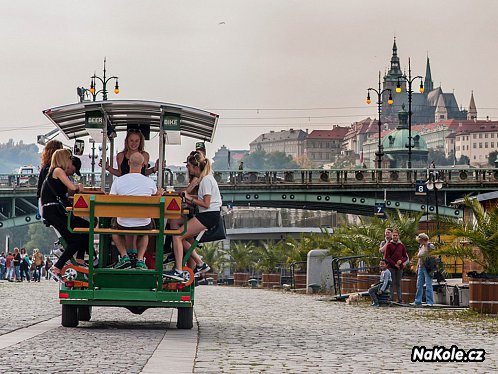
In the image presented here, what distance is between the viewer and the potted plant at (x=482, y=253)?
74.3 feet

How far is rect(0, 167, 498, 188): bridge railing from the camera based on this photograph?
93188 millimetres

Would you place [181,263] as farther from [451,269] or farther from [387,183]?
[387,183]

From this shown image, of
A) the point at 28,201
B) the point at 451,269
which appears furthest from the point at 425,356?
the point at 28,201

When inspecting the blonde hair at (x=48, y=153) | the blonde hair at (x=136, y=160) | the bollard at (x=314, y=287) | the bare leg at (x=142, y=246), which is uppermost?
the blonde hair at (x=48, y=153)

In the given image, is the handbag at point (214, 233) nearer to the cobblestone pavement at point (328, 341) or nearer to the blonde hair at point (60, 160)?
the cobblestone pavement at point (328, 341)

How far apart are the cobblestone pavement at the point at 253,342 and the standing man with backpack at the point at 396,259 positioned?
638 cm

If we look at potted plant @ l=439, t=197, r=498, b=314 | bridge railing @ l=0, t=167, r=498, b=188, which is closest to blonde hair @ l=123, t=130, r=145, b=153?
potted plant @ l=439, t=197, r=498, b=314

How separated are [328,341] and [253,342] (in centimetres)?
87

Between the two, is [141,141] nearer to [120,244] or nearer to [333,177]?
[120,244]

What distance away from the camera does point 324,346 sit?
13.6 m

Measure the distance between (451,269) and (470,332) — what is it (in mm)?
20561

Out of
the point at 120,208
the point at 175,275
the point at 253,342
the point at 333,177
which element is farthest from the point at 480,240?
the point at 333,177

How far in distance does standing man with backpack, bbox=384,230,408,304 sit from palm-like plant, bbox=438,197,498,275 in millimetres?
3753

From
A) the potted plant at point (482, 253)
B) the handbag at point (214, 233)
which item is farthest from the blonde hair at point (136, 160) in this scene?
the potted plant at point (482, 253)
